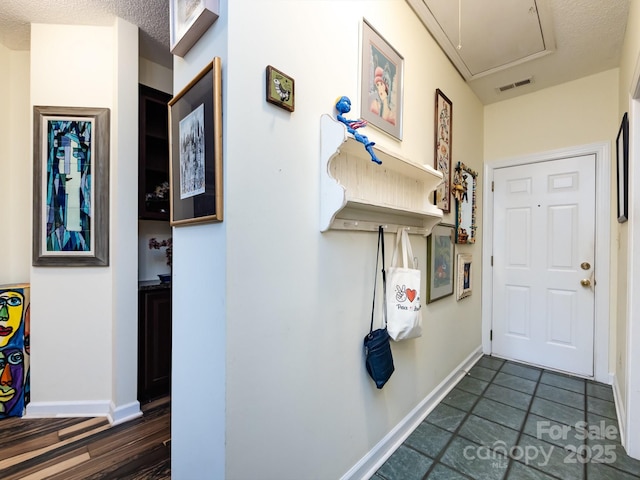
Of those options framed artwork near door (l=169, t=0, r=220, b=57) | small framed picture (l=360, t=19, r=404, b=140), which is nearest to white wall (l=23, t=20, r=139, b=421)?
framed artwork near door (l=169, t=0, r=220, b=57)

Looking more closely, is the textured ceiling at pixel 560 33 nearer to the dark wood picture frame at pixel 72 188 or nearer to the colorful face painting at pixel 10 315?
the dark wood picture frame at pixel 72 188

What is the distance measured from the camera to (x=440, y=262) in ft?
7.38

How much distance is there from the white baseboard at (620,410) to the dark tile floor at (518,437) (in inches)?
1.5

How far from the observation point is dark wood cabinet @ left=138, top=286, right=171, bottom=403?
7.14 ft

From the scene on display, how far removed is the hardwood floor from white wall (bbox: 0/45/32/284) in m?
1.17

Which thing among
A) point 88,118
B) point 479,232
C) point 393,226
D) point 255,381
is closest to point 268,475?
point 255,381

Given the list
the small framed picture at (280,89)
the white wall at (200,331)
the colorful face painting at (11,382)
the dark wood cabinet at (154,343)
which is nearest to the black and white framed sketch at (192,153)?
the white wall at (200,331)

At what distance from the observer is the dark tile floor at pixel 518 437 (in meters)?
1.55

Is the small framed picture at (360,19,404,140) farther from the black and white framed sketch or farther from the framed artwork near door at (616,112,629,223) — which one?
the framed artwork near door at (616,112,629,223)

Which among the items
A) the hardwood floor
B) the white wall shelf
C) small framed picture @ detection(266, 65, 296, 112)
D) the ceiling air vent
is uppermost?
the ceiling air vent

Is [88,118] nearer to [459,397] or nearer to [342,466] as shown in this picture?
[342,466]

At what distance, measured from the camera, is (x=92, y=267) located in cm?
205

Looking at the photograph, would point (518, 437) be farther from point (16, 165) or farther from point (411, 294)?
point (16, 165)

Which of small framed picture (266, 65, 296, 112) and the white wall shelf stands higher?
small framed picture (266, 65, 296, 112)
